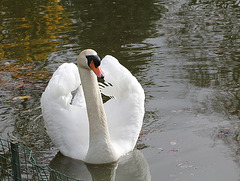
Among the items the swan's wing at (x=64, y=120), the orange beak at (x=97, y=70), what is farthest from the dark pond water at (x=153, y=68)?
the orange beak at (x=97, y=70)

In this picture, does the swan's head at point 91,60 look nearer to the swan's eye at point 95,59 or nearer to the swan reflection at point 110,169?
the swan's eye at point 95,59

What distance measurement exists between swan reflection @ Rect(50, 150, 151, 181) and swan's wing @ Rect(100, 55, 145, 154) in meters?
0.15

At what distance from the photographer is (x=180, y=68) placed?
30.9 feet

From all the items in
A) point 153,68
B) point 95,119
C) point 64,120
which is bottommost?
point 153,68

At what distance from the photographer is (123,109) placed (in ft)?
20.7

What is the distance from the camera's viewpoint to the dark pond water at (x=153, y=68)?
6.10 m

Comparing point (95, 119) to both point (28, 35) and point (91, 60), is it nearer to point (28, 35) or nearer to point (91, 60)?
point (91, 60)

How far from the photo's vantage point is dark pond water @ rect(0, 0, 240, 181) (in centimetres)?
610

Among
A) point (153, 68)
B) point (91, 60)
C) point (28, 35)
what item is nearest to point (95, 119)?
point (91, 60)

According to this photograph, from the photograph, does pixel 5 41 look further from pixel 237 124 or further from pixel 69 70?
pixel 237 124

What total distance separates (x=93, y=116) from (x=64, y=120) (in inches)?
22.6

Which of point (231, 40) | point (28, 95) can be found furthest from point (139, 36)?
point (28, 95)

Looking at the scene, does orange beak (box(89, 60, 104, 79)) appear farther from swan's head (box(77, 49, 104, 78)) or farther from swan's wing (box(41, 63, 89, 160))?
swan's wing (box(41, 63, 89, 160))

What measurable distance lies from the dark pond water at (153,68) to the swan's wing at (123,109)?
0.88 feet
